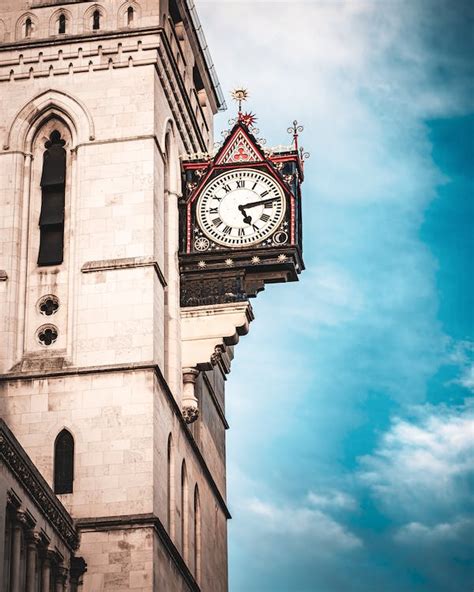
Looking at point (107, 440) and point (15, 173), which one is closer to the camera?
point (107, 440)

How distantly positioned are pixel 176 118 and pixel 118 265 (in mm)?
5674

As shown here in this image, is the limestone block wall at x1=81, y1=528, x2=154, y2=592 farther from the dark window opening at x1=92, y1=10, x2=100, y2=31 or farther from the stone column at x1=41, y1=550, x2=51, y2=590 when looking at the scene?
the dark window opening at x1=92, y1=10, x2=100, y2=31

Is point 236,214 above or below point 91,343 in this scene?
above

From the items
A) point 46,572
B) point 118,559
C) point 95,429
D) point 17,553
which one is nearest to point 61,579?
point 46,572

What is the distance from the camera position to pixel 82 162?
4244cm

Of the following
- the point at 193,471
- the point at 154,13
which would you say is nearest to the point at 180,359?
the point at 193,471

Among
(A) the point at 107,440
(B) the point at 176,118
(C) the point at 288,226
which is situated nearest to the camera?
(A) the point at 107,440

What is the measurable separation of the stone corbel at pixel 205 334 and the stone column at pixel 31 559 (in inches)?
333

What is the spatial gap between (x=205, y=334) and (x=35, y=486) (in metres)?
8.48

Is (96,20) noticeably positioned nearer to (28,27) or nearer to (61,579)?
(28,27)

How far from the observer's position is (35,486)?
34.8m

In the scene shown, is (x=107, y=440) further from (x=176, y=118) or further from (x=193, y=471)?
(x=176, y=118)

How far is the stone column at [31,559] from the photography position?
34406 mm

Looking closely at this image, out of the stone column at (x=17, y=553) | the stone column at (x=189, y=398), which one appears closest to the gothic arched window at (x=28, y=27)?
the stone column at (x=189, y=398)
